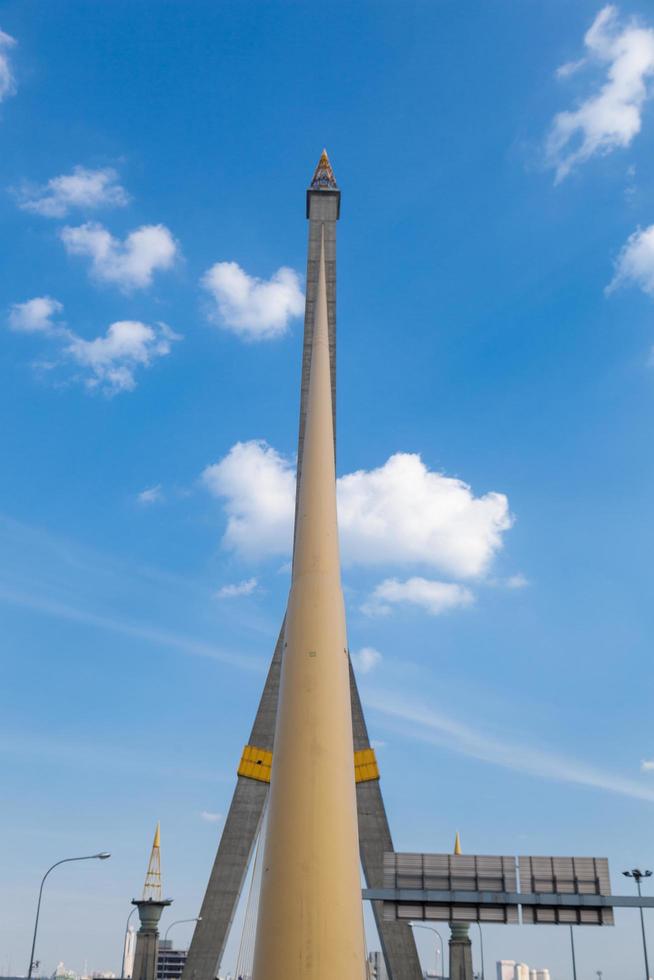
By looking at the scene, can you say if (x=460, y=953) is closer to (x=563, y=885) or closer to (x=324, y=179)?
(x=563, y=885)

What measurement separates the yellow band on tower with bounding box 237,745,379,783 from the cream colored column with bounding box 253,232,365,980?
32.4 meters

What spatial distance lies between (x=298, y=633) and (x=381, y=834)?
3307 cm

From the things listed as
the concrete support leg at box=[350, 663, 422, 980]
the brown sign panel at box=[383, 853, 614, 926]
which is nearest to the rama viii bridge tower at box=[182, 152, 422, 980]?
the brown sign panel at box=[383, 853, 614, 926]

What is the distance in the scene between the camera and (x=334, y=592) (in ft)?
46.3

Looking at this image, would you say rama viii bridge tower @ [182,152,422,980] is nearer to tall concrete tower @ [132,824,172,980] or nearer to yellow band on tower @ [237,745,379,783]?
yellow band on tower @ [237,745,379,783]

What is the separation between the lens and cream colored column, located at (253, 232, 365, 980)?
10648 mm

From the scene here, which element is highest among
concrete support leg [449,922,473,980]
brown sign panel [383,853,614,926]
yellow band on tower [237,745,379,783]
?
yellow band on tower [237,745,379,783]

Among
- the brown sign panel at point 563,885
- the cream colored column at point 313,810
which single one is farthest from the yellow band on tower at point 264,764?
the cream colored column at point 313,810

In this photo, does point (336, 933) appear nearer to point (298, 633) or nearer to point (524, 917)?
point (298, 633)

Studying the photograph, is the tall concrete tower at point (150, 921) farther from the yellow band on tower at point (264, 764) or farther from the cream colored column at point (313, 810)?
the cream colored column at point (313, 810)

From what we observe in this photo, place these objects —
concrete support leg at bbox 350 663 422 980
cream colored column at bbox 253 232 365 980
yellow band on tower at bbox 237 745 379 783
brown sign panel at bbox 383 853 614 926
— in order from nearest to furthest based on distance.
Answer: cream colored column at bbox 253 232 365 980 → brown sign panel at bbox 383 853 614 926 → concrete support leg at bbox 350 663 422 980 → yellow band on tower at bbox 237 745 379 783

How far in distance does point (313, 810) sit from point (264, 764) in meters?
35.2

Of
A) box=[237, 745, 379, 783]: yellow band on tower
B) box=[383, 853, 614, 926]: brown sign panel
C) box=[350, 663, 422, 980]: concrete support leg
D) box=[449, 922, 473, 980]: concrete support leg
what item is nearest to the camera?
box=[383, 853, 614, 926]: brown sign panel

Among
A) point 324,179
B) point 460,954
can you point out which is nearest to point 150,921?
point 460,954
